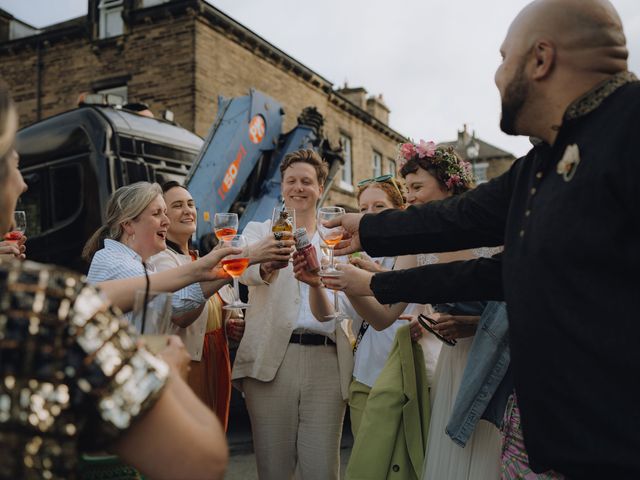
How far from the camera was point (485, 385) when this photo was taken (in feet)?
8.18

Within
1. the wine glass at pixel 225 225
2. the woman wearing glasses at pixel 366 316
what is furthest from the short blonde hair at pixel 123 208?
the woman wearing glasses at pixel 366 316

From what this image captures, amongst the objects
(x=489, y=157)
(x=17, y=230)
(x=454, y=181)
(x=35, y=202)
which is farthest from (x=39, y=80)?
(x=489, y=157)

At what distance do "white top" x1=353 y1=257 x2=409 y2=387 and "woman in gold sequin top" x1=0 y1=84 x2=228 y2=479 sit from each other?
2170 mm

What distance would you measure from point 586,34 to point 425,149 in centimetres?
167

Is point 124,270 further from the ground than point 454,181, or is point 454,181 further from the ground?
point 454,181

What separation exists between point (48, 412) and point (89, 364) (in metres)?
0.11

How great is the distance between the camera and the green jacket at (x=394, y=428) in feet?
9.34

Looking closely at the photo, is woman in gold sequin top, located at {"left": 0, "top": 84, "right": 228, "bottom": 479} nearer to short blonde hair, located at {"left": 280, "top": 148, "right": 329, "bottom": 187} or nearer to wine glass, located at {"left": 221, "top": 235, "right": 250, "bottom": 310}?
wine glass, located at {"left": 221, "top": 235, "right": 250, "bottom": 310}

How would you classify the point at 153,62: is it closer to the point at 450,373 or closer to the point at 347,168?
the point at 347,168

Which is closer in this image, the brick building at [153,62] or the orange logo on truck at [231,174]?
the orange logo on truck at [231,174]

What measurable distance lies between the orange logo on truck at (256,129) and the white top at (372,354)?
359 centimetres

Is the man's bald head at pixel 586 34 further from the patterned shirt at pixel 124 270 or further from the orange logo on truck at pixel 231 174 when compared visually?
the orange logo on truck at pixel 231 174

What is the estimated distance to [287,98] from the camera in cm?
1584

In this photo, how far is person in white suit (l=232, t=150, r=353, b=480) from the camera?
10.5 feet
